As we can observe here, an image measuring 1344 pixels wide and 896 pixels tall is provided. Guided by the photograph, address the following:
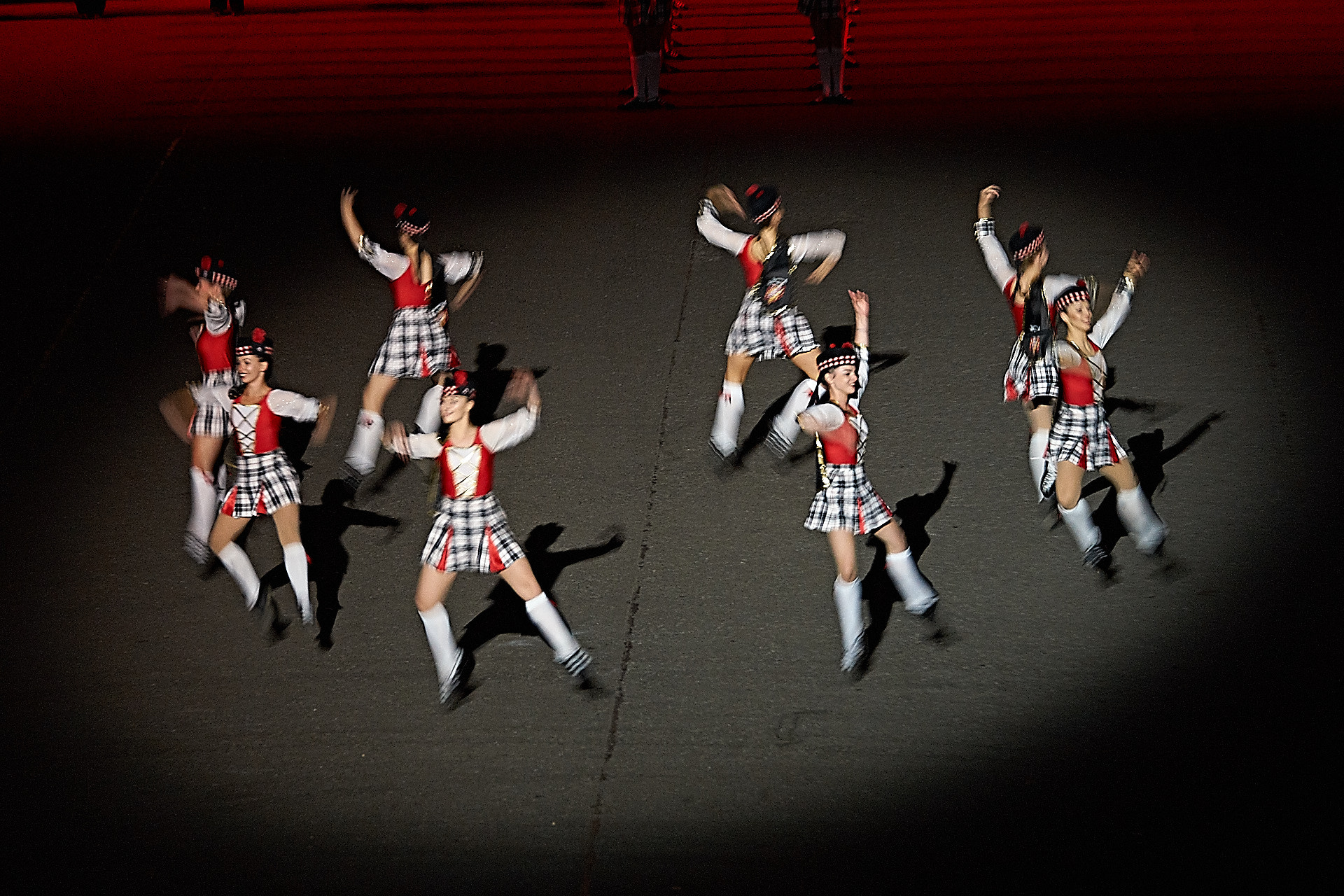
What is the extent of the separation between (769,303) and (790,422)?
2.56 ft

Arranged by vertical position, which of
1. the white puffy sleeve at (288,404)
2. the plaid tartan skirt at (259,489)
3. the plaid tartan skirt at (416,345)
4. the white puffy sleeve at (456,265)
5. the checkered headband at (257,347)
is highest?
the white puffy sleeve at (456,265)

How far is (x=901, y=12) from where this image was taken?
14.8 meters

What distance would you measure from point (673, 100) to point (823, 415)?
734 cm

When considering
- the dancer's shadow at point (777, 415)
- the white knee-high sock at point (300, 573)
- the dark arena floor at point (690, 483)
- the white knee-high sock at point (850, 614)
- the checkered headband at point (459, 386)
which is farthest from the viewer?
the dancer's shadow at point (777, 415)

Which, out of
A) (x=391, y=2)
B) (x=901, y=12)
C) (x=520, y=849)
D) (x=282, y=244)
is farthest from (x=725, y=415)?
(x=391, y=2)

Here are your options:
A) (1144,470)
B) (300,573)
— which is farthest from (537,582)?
(1144,470)

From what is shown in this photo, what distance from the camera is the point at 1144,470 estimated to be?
27.7ft

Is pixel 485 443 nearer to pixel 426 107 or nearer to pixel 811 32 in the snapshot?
pixel 426 107

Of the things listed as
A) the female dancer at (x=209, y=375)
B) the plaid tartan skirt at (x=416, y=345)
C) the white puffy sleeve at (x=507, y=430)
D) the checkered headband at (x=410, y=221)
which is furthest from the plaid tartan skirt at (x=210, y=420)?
the white puffy sleeve at (x=507, y=430)

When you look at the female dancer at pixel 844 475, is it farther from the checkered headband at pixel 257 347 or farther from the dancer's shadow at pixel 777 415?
the checkered headband at pixel 257 347

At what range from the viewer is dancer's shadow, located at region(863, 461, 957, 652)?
Result: 291 inches

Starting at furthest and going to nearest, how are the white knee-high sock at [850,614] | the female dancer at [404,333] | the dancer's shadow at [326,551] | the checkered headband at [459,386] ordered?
the female dancer at [404,333]
the dancer's shadow at [326,551]
the white knee-high sock at [850,614]
the checkered headband at [459,386]

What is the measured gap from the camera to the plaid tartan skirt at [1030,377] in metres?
7.68

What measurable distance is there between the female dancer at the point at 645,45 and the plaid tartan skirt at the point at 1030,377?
6.20 metres
